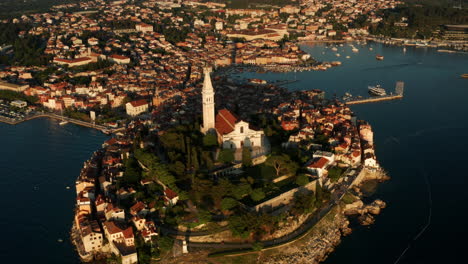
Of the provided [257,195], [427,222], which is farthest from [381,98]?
[257,195]

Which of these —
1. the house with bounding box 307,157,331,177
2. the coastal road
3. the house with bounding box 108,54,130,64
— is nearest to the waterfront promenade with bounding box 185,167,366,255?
the coastal road

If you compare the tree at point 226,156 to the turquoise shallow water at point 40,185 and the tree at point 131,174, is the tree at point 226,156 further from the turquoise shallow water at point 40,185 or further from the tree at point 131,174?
the turquoise shallow water at point 40,185

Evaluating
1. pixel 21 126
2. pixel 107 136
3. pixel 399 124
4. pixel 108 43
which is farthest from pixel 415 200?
pixel 108 43

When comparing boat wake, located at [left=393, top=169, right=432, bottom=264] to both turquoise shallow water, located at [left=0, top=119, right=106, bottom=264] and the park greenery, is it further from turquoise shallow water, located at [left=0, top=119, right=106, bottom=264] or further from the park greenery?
the park greenery

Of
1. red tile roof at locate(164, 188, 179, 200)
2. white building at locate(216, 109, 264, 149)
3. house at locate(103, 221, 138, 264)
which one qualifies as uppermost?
white building at locate(216, 109, 264, 149)

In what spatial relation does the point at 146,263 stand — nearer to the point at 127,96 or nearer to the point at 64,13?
the point at 127,96
